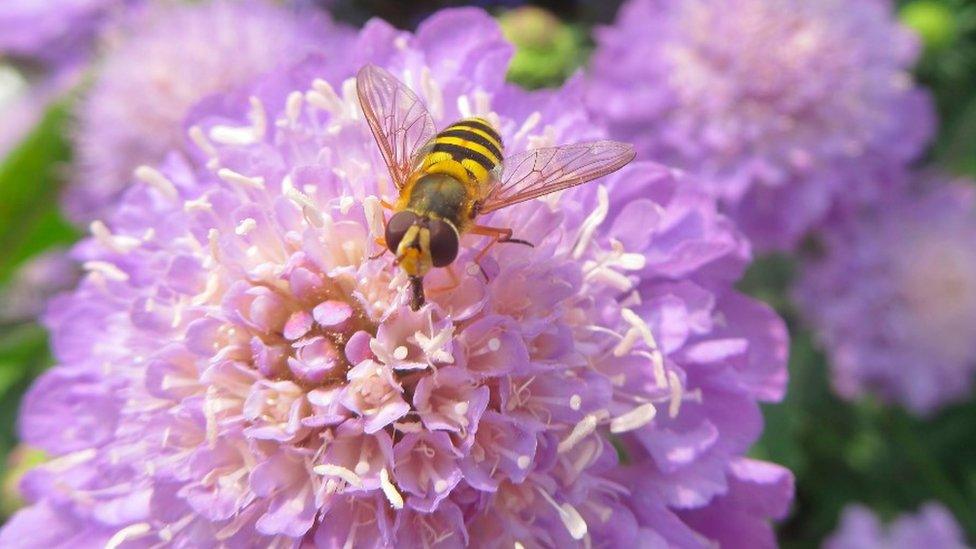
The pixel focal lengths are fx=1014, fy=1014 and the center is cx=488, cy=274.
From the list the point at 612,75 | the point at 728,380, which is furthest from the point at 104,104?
the point at 728,380

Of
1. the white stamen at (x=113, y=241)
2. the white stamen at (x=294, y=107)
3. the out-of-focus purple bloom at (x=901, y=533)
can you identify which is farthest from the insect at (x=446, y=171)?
the out-of-focus purple bloom at (x=901, y=533)

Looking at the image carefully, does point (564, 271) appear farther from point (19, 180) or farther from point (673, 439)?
point (19, 180)

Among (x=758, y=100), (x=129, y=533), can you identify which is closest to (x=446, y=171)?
(x=129, y=533)

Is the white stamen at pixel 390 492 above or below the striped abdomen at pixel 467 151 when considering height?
below

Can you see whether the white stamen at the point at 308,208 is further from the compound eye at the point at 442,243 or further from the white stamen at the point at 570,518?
the white stamen at the point at 570,518

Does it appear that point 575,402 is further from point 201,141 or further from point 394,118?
point 201,141

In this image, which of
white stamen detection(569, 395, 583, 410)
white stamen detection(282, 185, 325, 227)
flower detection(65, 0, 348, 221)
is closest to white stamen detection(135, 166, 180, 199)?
white stamen detection(282, 185, 325, 227)
